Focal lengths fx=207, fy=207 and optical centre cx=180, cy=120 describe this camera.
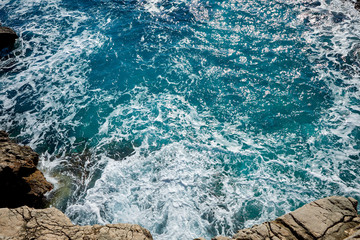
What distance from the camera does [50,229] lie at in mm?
6242

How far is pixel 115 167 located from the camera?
10.5m

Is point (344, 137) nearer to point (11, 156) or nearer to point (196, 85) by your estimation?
point (196, 85)

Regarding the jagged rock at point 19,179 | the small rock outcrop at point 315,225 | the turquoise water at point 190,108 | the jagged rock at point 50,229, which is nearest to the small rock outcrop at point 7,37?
the turquoise water at point 190,108

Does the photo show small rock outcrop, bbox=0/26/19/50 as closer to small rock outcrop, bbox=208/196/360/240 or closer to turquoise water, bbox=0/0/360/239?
turquoise water, bbox=0/0/360/239

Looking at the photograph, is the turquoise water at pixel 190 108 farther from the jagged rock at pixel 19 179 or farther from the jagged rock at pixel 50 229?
the jagged rock at pixel 50 229

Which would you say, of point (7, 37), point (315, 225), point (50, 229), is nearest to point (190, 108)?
point (315, 225)

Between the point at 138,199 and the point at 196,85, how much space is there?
7827mm

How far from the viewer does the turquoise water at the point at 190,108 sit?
30.3 feet

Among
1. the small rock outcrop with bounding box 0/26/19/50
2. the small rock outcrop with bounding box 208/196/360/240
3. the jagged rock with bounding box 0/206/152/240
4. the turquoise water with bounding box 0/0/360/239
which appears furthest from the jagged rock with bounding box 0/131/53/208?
the small rock outcrop with bounding box 0/26/19/50

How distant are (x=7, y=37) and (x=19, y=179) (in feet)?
46.9

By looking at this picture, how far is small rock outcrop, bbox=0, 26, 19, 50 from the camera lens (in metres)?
16.5

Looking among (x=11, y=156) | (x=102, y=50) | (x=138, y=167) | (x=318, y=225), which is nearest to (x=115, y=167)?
(x=138, y=167)

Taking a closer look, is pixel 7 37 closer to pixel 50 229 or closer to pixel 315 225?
pixel 50 229

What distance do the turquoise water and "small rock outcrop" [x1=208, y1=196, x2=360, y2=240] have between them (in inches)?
94.7
